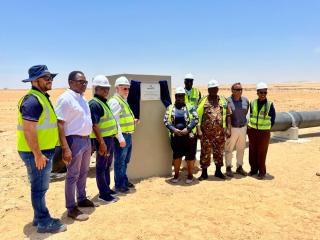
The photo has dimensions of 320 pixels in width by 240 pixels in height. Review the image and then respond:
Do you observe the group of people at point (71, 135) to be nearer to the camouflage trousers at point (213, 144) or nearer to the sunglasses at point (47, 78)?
the sunglasses at point (47, 78)

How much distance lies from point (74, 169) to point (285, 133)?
8.54 metres

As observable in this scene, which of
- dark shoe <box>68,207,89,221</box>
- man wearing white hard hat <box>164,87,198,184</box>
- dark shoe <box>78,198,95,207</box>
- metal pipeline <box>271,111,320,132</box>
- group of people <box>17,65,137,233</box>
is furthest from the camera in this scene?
metal pipeline <box>271,111,320,132</box>

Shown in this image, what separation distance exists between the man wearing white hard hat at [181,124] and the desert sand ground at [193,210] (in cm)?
71

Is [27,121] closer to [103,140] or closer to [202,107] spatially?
[103,140]

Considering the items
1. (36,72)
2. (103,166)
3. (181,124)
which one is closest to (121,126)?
Result: (103,166)

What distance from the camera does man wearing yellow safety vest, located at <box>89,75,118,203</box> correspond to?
4.63 metres

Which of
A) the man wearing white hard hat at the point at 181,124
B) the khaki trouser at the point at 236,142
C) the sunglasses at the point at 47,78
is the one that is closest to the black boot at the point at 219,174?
the khaki trouser at the point at 236,142

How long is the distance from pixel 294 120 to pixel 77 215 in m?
8.55

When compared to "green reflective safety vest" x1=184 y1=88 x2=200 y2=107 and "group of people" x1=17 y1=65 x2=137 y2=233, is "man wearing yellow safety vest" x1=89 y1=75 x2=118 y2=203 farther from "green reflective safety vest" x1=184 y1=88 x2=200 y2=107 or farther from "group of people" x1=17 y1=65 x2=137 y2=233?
"green reflective safety vest" x1=184 y1=88 x2=200 y2=107

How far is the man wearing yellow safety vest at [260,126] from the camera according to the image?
6.50m

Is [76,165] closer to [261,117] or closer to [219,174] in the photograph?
[219,174]

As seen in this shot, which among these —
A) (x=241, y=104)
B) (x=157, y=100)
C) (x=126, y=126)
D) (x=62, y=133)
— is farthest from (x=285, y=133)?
(x=62, y=133)

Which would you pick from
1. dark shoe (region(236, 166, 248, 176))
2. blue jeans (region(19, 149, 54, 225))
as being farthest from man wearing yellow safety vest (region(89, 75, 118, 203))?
dark shoe (region(236, 166, 248, 176))

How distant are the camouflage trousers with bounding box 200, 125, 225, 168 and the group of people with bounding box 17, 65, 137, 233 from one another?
1.60 m
